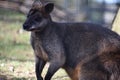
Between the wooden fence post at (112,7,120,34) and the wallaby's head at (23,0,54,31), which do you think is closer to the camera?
the wallaby's head at (23,0,54,31)

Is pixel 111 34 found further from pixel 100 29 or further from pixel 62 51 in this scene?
pixel 62 51

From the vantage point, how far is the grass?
8353 mm

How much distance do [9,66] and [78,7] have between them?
10.1 m

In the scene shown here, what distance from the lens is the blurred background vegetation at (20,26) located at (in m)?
8.58

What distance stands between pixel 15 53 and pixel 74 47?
3559 millimetres

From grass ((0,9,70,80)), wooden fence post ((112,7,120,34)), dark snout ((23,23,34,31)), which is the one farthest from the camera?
wooden fence post ((112,7,120,34))

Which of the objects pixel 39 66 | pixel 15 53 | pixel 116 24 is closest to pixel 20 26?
pixel 15 53

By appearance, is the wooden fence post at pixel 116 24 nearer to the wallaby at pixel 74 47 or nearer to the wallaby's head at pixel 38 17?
the wallaby at pixel 74 47

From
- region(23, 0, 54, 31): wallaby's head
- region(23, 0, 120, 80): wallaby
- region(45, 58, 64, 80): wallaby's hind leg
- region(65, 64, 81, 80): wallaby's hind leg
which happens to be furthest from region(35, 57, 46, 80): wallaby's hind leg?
region(23, 0, 54, 31): wallaby's head

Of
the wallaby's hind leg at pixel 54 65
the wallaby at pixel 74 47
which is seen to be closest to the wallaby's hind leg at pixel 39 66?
the wallaby at pixel 74 47

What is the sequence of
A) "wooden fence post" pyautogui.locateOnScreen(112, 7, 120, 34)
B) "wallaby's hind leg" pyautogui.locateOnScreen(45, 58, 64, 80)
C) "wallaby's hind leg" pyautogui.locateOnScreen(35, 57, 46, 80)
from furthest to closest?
"wooden fence post" pyautogui.locateOnScreen(112, 7, 120, 34) < "wallaby's hind leg" pyautogui.locateOnScreen(35, 57, 46, 80) < "wallaby's hind leg" pyautogui.locateOnScreen(45, 58, 64, 80)

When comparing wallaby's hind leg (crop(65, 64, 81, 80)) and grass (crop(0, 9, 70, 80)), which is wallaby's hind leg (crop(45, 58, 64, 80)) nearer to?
wallaby's hind leg (crop(65, 64, 81, 80))

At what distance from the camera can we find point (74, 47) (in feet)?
23.6

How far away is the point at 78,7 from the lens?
18562 mm
